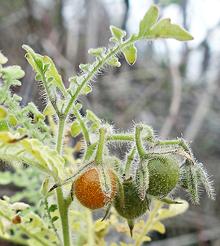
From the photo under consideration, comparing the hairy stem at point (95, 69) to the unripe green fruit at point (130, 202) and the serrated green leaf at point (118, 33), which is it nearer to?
the serrated green leaf at point (118, 33)

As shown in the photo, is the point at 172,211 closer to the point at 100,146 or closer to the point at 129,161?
the point at 129,161

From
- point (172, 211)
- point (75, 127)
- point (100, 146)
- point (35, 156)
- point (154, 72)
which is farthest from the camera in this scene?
point (154, 72)

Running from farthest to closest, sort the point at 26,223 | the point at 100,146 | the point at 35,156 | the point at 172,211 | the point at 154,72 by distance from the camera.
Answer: the point at 154,72 < the point at 172,211 < the point at 26,223 < the point at 100,146 < the point at 35,156

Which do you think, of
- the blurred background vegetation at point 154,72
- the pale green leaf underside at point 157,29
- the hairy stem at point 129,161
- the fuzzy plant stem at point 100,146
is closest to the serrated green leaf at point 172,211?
the hairy stem at point 129,161

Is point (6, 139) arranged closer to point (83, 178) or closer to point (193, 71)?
point (83, 178)

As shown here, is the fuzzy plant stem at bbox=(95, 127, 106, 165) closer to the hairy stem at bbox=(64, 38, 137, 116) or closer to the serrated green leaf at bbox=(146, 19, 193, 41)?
the hairy stem at bbox=(64, 38, 137, 116)

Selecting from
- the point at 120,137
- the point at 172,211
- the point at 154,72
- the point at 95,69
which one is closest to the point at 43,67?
the point at 95,69
